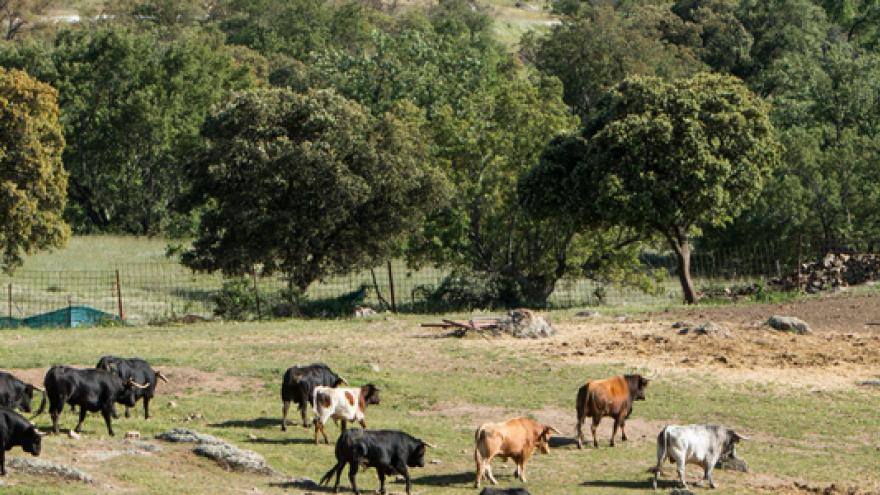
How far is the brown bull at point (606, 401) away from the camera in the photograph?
23641 millimetres

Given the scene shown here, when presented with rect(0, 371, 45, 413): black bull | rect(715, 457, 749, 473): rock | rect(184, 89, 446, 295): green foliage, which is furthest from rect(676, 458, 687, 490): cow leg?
rect(184, 89, 446, 295): green foliage

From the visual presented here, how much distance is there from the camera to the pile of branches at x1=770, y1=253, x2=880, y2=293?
45.6 meters

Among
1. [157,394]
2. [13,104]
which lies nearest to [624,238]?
[13,104]

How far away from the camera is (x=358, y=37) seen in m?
110

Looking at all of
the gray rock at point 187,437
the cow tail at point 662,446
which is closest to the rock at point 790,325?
the cow tail at point 662,446

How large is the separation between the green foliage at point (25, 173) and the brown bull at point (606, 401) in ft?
90.6

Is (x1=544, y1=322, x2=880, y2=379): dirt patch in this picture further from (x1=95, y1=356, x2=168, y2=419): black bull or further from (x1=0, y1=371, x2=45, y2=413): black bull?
(x1=0, y1=371, x2=45, y2=413): black bull

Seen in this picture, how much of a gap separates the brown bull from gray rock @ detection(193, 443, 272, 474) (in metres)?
5.71

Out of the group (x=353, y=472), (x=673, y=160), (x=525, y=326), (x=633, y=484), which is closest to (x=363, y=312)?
(x=525, y=326)

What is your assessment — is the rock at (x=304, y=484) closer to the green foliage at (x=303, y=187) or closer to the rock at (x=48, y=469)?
the rock at (x=48, y=469)

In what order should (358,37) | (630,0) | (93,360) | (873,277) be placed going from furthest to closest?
(630,0) < (358,37) < (873,277) < (93,360)

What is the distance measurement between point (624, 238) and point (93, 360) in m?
24.0

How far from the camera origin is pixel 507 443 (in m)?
20.6

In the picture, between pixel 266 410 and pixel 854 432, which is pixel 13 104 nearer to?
pixel 266 410
